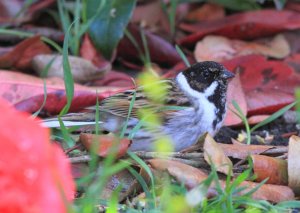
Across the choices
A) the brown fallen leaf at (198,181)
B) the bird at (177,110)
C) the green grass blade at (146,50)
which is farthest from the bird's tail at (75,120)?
the green grass blade at (146,50)

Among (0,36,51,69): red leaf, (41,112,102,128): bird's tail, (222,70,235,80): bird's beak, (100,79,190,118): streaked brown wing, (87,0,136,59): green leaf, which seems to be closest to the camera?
(41,112,102,128): bird's tail

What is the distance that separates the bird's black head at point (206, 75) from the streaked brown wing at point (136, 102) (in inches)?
3.8

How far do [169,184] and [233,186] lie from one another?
19 cm

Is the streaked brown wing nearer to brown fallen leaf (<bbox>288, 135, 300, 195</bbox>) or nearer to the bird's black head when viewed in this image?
the bird's black head

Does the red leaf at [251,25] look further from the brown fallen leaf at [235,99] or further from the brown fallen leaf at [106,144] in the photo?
the brown fallen leaf at [106,144]

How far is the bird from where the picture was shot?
3191 mm

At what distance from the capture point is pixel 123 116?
331cm

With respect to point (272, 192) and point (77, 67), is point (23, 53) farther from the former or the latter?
point (272, 192)

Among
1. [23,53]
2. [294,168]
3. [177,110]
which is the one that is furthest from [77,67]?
[294,168]

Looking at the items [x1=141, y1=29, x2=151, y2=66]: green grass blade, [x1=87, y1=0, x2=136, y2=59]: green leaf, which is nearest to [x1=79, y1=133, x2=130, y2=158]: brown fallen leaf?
[x1=87, y1=0, x2=136, y2=59]: green leaf

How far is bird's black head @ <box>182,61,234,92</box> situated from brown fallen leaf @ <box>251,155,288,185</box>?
87cm

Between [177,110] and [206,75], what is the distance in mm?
323

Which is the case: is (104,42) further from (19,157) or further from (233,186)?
(19,157)

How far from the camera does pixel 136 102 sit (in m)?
3.34
